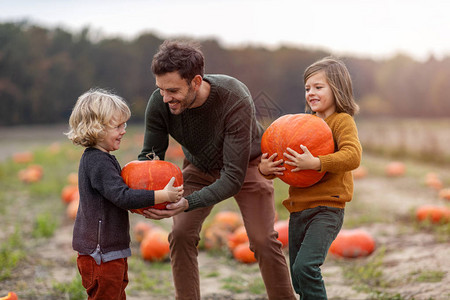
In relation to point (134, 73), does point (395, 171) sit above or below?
below

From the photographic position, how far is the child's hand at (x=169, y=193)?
2950mm

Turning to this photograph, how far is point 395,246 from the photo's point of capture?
5.80 m

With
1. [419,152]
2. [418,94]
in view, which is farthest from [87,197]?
[418,94]

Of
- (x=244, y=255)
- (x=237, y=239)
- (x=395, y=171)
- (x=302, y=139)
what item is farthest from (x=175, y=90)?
(x=395, y=171)

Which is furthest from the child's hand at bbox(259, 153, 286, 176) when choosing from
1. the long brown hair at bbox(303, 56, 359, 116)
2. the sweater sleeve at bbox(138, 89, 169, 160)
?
the sweater sleeve at bbox(138, 89, 169, 160)

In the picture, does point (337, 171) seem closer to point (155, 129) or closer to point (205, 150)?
point (205, 150)

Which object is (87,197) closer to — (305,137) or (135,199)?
(135,199)

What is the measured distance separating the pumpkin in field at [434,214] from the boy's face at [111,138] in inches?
202

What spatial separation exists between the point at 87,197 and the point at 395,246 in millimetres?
4162

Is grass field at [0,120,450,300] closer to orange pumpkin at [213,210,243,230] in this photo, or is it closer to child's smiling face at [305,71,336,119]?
orange pumpkin at [213,210,243,230]

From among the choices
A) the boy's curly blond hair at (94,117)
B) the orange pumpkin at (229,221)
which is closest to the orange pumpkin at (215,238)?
the orange pumpkin at (229,221)

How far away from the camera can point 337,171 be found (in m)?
2.98

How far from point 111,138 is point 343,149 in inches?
57.3

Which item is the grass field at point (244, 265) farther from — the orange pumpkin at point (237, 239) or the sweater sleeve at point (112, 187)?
the sweater sleeve at point (112, 187)
